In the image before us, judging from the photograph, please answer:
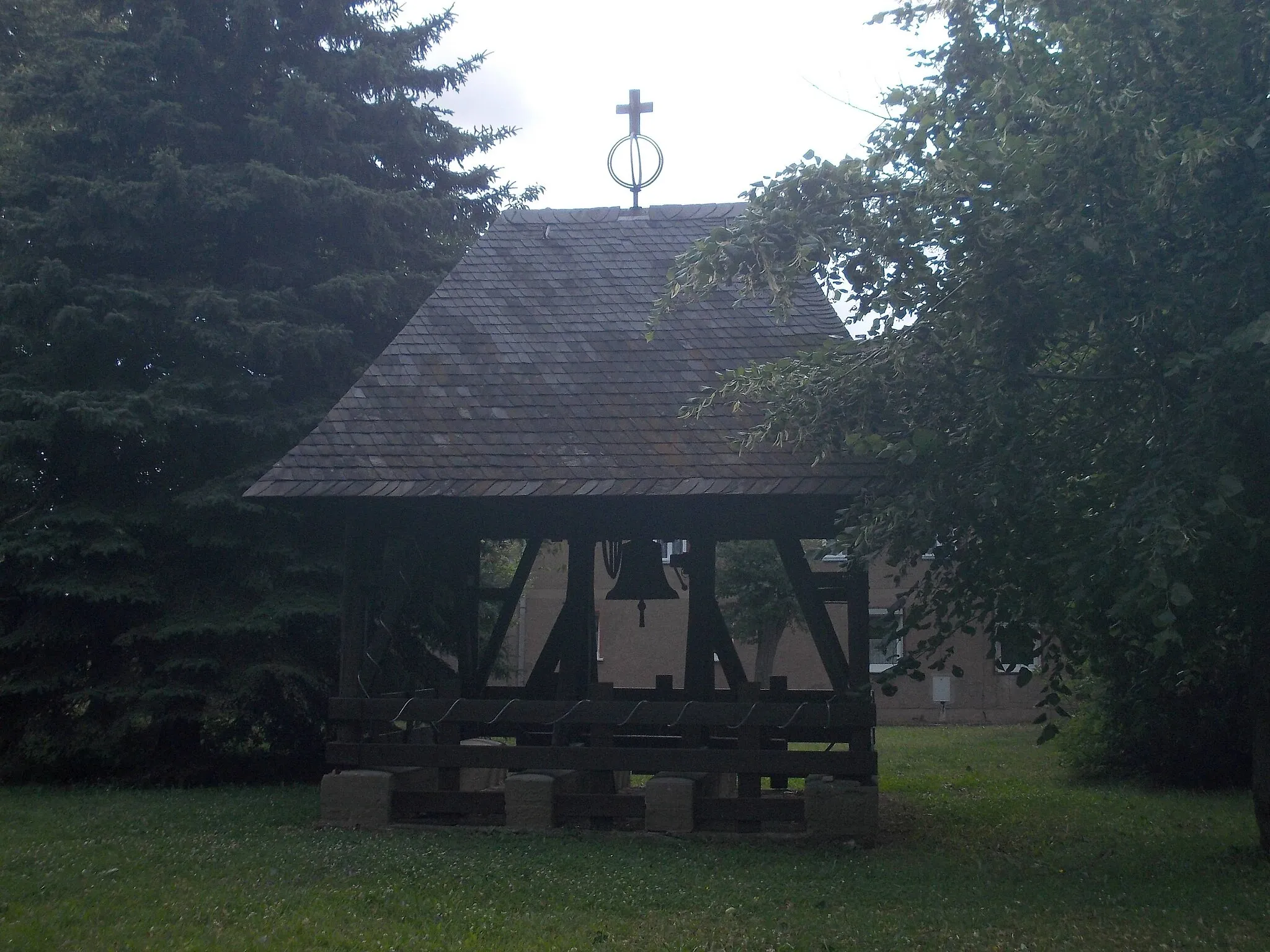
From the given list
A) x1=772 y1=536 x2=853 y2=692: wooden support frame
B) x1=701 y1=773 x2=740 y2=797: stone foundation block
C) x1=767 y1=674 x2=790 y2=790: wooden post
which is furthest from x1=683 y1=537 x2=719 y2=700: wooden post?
x1=772 y1=536 x2=853 y2=692: wooden support frame

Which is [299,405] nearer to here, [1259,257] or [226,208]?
[226,208]

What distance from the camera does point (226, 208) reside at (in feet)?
46.8

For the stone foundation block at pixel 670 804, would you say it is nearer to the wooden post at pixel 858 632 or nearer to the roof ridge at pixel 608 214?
the wooden post at pixel 858 632

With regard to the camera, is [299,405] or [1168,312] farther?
Answer: [299,405]

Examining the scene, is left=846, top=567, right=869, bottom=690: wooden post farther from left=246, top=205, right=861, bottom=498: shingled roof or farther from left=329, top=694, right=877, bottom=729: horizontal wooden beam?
left=246, top=205, right=861, bottom=498: shingled roof

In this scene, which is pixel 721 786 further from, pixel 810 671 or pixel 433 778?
pixel 810 671

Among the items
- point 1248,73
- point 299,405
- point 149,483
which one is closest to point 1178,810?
point 1248,73

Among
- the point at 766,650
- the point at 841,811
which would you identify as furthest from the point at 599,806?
the point at 766,650

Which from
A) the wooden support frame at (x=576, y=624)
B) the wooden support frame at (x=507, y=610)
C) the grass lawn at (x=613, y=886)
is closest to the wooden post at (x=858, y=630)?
the grass lawn at (x=613, y=886)

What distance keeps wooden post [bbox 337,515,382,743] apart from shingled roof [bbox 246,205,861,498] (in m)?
0.74

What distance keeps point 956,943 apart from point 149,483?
1091cm

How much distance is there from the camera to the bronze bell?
427 inches

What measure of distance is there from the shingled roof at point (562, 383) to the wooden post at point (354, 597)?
74cm

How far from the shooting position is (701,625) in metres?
11.3
